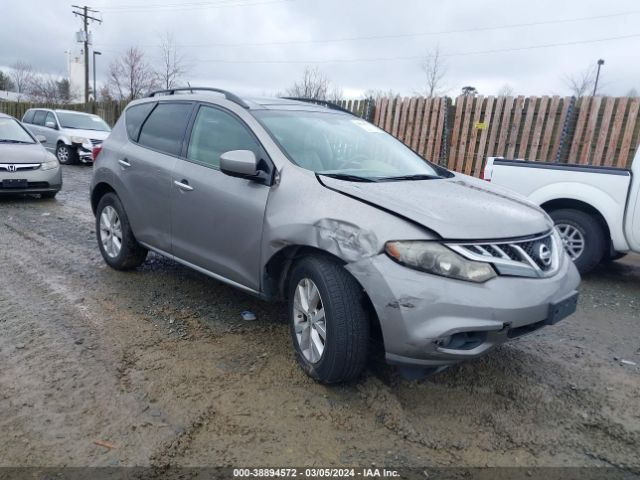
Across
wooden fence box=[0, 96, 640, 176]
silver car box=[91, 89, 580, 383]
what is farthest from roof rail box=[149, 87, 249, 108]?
wooden fence box=[0, 96, 640, 176]

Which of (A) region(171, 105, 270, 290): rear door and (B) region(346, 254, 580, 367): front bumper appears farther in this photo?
(A) region(171, 105, 270, 290): rear door

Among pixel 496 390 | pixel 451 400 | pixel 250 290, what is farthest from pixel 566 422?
pixel 250 290

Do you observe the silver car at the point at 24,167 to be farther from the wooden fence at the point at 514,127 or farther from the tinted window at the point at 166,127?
the wooden fence at the point at 514,127

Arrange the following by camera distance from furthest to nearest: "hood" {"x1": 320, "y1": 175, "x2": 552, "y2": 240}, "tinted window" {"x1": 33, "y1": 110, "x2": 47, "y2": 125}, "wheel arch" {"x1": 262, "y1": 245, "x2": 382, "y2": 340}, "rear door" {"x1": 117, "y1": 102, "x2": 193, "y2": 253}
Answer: "tinted window" {"x1": 33, "y1": 110, "x2": 47, "y2": 125} → "rear door" {"x1": 117, "y1": 102, "x2": 193, "y2": 253} → "wheel arch" {"x1": 262, "y1": 245, "x2": 382, "y2": 340} → "hood" {"x1": 320, "y1": 175, "x2": 552, "y2": 240}

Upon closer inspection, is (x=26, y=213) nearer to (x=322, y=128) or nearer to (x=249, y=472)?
(x=322, y=128)

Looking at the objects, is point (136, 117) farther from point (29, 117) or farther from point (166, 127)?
point (29, 117)

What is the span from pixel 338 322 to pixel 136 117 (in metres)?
3.34

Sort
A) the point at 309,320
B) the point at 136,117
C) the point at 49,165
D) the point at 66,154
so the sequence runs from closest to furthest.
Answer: the point at 309,320, the point at 136,117, the point at 49,165, the point at 66,154

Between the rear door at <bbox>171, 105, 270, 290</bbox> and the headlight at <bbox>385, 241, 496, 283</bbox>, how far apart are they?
3.61 ft

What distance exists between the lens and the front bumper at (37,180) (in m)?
8.30

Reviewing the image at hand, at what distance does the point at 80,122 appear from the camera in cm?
1531

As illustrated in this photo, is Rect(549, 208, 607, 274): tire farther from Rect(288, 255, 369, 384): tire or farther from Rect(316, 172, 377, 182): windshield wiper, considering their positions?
Rect(288, 255, 369, 384): tire

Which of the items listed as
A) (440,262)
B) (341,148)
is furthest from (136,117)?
(440,262)

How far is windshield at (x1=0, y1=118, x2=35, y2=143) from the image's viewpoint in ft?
29.3
